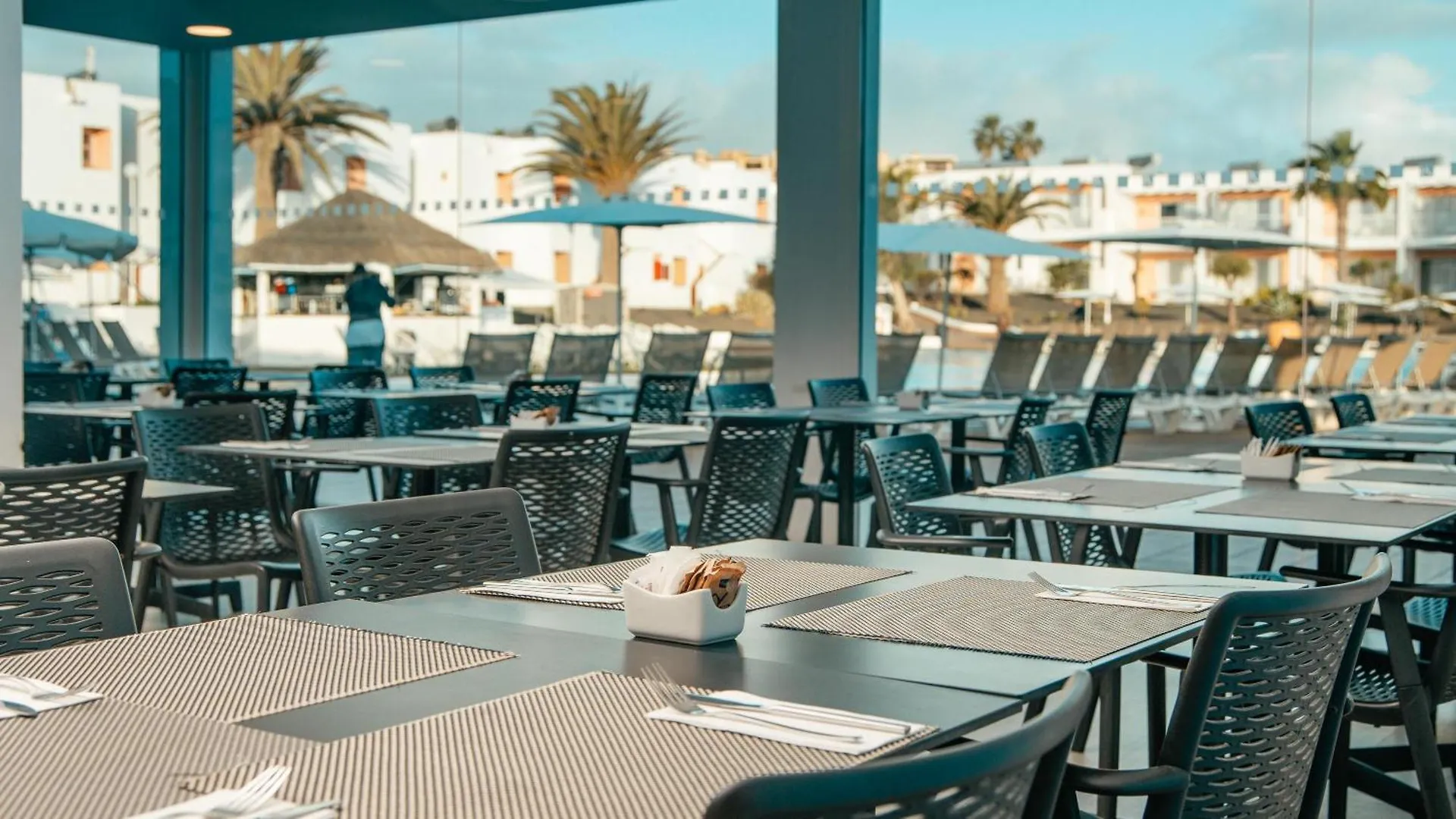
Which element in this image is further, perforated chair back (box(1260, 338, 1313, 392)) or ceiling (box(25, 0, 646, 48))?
ceiling (box(25, 0, 646, 48))

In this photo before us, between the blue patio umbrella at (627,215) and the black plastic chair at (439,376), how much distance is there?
1.59 m

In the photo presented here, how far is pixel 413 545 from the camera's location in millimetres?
2715

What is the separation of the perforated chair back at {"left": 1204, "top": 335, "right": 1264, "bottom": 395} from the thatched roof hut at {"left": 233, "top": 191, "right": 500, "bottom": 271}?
5.94 meters

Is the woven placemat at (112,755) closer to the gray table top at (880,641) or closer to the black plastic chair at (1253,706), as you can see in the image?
the gray table top at (880,641)

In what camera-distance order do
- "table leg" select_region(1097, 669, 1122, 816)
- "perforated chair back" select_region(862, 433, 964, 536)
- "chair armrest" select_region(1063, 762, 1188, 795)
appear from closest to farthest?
"chair armrest" select_region(1063, 762, 1188, 795)
"table leg" select_region(1097, 669, 1122, 816)
"perforated chair back" select_region(862, 433, 964, 536)

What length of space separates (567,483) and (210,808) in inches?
122

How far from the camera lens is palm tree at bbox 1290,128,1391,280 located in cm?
938

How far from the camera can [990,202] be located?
35.3 ft

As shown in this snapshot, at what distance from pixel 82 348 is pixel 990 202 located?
24.6 ft

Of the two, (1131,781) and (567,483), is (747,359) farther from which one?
(1131,781)

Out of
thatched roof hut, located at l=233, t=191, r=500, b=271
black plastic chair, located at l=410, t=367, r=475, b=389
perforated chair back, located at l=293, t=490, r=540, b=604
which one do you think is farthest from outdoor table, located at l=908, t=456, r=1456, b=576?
thatched roof hut, located at l=233, t=191, r=500, b=271

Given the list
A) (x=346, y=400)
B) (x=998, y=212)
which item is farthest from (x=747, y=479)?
(x=998, y=212)

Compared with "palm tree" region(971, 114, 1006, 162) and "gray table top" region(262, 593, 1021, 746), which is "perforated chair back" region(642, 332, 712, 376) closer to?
"palm tree" region(971, 114, 1006, 162)

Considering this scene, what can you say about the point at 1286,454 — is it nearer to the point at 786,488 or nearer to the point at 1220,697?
the point at 786,488
